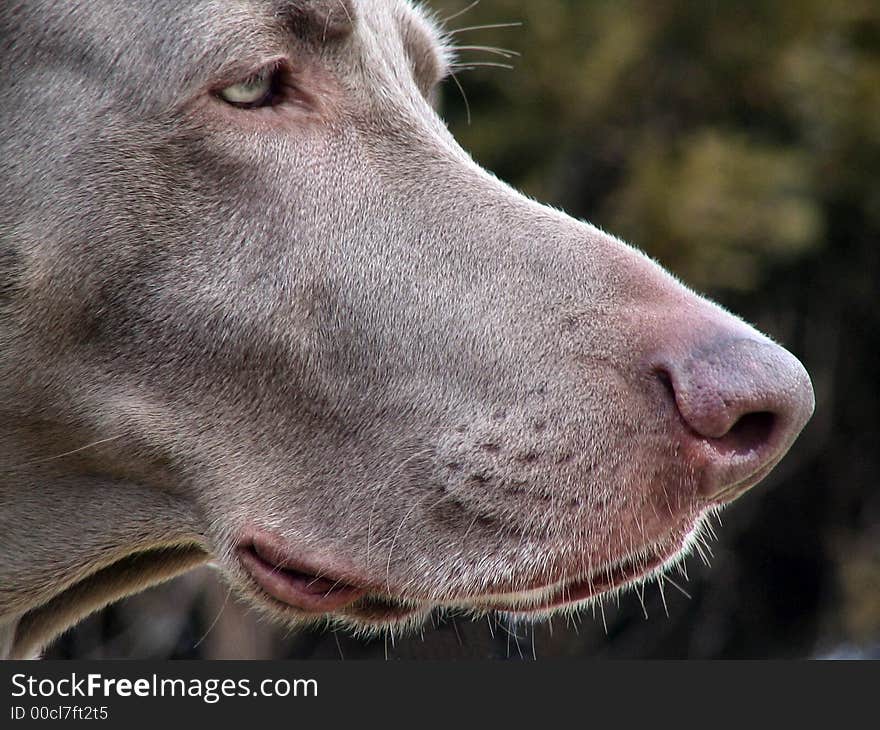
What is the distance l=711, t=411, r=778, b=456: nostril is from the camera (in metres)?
2.36

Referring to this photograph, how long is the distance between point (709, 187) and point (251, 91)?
3.63m

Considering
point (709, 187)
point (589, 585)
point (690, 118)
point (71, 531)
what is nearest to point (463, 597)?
point (589, 585)

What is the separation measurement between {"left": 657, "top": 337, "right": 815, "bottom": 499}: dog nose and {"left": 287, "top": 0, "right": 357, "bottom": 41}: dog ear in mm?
985

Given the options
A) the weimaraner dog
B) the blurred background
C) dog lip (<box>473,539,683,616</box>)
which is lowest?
the blurred background

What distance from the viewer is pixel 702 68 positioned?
6.46 meters

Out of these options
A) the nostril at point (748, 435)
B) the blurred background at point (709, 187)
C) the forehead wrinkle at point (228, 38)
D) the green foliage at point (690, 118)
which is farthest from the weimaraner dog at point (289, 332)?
the green foliage at point (690, 118)

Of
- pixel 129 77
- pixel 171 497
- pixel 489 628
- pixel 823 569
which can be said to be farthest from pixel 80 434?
pixel 823 569

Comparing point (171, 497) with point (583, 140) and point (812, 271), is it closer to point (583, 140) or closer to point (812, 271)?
point (583, 140)

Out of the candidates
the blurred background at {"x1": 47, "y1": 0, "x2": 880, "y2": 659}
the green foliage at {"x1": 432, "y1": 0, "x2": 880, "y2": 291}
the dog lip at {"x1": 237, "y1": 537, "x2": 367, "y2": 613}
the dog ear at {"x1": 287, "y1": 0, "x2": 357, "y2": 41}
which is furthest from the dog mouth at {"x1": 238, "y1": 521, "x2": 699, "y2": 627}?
the green foliage at {"x1": 432, "y1": 0, "x2": 880, "y2": 291}

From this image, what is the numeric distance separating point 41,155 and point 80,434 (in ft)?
1.85

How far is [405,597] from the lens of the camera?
2545 millimetres

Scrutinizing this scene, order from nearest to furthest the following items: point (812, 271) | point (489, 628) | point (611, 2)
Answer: point (489, 628) → point (611, 2) → point (812, 271)

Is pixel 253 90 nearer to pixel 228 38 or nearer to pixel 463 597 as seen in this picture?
pixel 228 38

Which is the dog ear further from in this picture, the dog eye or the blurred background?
the blurred background
